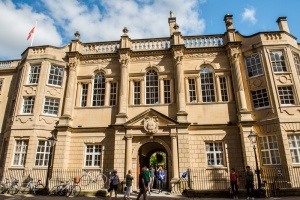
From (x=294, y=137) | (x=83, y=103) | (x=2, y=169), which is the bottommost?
(x=2, y=169)

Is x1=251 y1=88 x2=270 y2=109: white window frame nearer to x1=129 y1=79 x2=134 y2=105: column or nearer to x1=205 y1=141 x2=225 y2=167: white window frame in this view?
A: x1=205 y1=141 x2=225 y2=167: white window frame

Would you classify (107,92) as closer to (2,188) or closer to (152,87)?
(152,87)

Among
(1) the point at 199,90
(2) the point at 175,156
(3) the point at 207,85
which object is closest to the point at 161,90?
(1) the point at 199,90

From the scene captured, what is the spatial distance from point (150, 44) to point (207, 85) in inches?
268

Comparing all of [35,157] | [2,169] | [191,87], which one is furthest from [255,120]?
[2,169]

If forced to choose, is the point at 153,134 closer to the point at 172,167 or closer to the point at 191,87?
the point at 172,167

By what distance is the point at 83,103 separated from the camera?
63.8ft

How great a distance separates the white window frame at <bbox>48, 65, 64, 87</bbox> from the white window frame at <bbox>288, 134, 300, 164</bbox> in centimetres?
1996

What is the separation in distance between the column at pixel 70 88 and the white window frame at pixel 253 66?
15918 mm

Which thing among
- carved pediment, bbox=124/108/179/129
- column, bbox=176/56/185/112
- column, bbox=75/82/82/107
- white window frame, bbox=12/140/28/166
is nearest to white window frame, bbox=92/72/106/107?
column, bbox=75/82/82/107

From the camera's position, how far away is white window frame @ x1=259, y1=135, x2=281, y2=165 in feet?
50.1

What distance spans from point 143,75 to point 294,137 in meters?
13.1

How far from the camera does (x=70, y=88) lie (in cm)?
1906

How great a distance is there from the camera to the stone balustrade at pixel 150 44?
20062 mm
